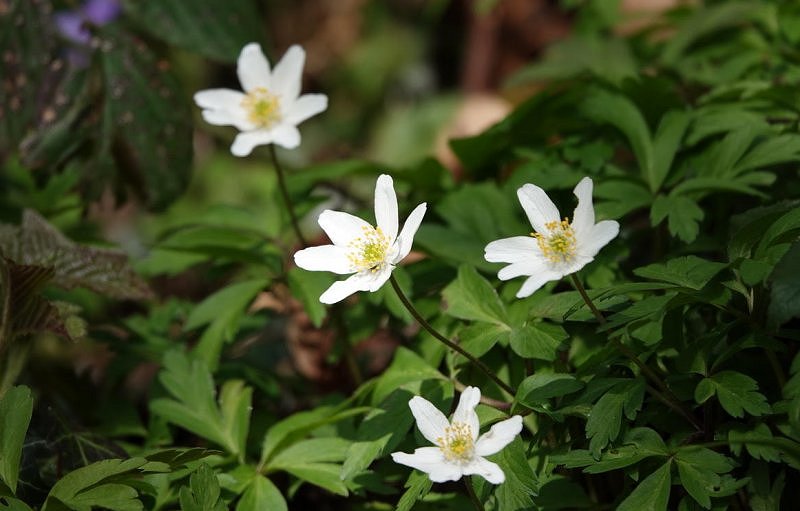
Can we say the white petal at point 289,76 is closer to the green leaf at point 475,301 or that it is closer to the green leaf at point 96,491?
the green leaf at point 475,301

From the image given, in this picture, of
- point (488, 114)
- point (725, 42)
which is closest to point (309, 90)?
point (488, 114)

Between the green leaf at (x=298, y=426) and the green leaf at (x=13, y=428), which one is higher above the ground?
the green leaf at (x=13, y=428)

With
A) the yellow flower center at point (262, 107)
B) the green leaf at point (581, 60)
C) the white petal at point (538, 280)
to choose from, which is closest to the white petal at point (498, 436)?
the white petal at point (538, 280)

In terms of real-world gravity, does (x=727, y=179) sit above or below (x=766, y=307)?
above

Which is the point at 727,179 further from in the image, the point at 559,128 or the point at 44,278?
the point at 44,278

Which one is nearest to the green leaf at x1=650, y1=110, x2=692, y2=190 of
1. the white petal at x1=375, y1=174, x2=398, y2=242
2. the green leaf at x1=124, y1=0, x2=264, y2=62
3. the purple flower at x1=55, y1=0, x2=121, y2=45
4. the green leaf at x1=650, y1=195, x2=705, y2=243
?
the green leaf at x1=650, y1=195, x2=705, y2=243

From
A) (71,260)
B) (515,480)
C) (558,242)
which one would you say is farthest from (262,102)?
(515,480)

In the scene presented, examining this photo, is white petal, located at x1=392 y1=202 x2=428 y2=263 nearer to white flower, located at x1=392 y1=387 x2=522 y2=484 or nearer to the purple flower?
white flower, located at x1=392 y1=387 x2=522 y2=484
